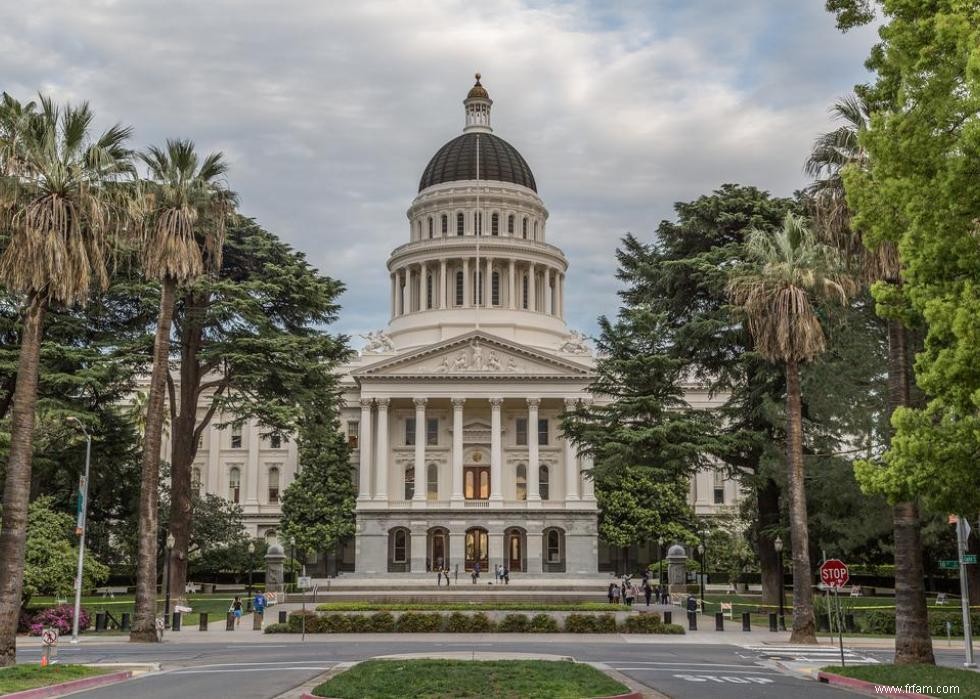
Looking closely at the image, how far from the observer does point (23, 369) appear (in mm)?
23812

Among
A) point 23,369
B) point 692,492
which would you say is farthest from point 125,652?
point 692,492

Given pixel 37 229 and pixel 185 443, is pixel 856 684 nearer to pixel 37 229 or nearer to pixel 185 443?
pixel 37 229

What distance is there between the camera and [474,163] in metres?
101

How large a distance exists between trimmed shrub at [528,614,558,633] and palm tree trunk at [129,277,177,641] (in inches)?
483

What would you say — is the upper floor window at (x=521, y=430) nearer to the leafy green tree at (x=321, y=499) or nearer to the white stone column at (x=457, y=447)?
the white stone column at (x=457, y=447)

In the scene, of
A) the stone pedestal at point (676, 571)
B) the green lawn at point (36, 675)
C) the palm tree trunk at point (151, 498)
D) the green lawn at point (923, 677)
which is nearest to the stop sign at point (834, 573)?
the green lawn at point (923, 677)

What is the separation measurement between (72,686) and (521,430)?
6514 centimetres

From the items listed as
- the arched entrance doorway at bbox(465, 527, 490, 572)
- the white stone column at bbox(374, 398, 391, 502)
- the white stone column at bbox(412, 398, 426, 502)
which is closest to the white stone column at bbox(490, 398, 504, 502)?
the arched entrance doorway at bbox(465, 527, 490, 572)

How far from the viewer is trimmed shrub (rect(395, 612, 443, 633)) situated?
36.9m

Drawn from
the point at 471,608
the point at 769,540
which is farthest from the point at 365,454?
the point at 471,608

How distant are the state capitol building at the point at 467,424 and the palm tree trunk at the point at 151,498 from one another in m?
37.7

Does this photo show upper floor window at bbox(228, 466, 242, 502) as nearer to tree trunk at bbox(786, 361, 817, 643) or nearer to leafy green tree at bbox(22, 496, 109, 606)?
leafy green tree at bbox(22, 496, 109, 606)

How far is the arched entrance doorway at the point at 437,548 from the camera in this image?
7906 centimetres

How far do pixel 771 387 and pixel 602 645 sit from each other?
19549 mm
